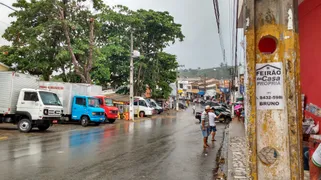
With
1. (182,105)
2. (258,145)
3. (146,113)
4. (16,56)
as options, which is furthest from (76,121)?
(182,105)

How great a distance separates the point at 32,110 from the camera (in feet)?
59.8

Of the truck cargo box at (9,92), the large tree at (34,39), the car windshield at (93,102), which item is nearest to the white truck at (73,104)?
the car windshield at (93,102)

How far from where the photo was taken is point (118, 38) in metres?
41.6

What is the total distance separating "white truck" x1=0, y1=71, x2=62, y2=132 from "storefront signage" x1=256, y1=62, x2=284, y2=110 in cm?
1732

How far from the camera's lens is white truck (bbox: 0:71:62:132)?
18.3 meters

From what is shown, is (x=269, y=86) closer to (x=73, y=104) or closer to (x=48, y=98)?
(x=48, y=98)

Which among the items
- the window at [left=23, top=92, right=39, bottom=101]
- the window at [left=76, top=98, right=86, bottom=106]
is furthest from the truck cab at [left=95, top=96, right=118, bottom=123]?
the window at [left=23, top=92, right=39, bottom=101]

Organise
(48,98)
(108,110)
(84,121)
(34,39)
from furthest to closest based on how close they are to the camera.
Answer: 1. (108,110)
2. (34,39)
3. (84,121)
4. (48,98)

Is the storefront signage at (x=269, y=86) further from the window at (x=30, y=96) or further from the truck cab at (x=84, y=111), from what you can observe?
the truck cab at (x=84, y=111)

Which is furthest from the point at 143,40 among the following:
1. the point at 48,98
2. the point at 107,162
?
the point at 107,162

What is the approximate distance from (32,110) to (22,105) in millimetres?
760

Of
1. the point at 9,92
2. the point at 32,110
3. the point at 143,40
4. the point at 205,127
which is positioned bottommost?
the point at 205,127

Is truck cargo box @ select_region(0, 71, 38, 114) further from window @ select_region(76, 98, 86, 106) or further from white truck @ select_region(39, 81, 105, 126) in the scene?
window @ select_region(76, 98, 86, 106)

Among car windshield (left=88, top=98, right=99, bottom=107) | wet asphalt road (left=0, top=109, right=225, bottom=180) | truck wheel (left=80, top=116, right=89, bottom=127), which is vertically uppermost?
car windshield (left=88, top=98, right=99, bottom=107)
